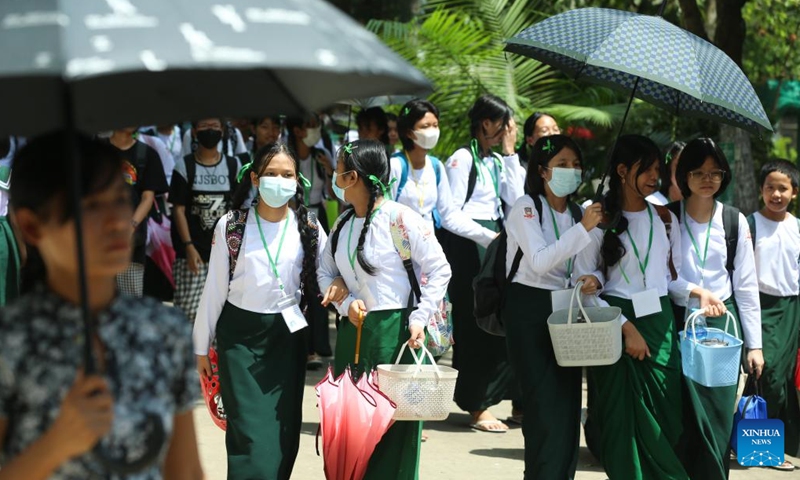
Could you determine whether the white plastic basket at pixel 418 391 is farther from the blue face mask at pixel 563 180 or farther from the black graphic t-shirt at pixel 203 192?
the black graphic t-shirt at pixel 203 192

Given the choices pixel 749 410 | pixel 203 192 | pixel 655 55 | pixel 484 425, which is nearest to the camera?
pixel 655 55

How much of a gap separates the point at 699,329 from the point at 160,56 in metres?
4.28

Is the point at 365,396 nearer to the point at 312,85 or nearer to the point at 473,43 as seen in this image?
the point at 312,85

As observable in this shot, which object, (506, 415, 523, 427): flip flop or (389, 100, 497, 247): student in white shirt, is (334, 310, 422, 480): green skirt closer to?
(389, 100, 497, 247): student in white shirt

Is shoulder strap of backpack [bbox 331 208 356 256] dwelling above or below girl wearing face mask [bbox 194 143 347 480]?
above

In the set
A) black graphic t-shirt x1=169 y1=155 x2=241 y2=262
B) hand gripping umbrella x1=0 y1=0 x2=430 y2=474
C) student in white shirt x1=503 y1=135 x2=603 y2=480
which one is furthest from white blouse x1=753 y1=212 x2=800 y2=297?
hand gripping umbrella x1=0 y1=0 x2=430 y2=474

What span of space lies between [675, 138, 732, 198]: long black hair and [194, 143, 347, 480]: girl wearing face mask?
190cm

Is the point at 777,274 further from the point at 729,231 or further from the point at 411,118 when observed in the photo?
the point at 411,118

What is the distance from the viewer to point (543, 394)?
611 centimetres

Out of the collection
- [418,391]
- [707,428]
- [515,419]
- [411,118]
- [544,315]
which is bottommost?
[515,419]

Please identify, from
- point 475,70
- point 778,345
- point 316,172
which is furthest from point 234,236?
point 475,70

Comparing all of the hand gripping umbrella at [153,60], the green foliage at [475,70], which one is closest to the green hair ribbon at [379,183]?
the hand gripping umbrella at [153,60]

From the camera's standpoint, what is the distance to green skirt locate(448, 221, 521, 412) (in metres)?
8.45

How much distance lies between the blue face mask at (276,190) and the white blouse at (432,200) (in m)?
2.36
